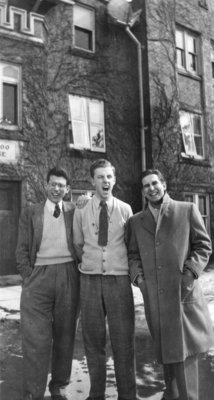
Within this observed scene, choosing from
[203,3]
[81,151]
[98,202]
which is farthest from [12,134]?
[203,3]

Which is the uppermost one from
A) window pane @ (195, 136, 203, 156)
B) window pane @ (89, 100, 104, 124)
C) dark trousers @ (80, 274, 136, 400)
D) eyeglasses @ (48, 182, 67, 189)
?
window pane @ (89, 100, 104, 124)

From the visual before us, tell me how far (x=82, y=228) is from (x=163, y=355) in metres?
1.30

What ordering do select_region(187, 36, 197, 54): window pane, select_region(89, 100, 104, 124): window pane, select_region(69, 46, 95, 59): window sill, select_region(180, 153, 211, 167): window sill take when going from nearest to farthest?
select_region(69, 46, 95, 59): window sill < select_region(89, 100, 104, 124): window pane < select_region(180, 153, 211, 167): window sill < select_region(187, 36, 197, 54): window pane

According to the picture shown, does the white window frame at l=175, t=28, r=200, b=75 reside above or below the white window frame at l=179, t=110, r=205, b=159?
above

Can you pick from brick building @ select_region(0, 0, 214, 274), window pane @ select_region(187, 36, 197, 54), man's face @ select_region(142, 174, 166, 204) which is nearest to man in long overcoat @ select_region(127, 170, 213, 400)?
man's face @ select_region(142, 174, 166, 204)

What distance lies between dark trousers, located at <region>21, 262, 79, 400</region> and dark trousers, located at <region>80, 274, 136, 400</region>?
20cm

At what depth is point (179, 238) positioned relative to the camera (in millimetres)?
3379

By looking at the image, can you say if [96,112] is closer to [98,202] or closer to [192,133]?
[192,133]

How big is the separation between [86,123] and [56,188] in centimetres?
942

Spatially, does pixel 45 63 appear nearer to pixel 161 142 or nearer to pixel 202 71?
pixel 161 142

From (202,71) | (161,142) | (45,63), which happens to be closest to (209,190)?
(161,142)

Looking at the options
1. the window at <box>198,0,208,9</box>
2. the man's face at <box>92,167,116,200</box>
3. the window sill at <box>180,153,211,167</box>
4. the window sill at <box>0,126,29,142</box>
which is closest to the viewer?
the man's face at <box>92,167,116,200</box>

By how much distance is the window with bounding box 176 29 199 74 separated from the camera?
49.6ft

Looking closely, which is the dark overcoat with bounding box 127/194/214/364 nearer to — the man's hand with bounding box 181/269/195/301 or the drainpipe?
the man's hand with bounding box 181/269/195/301
